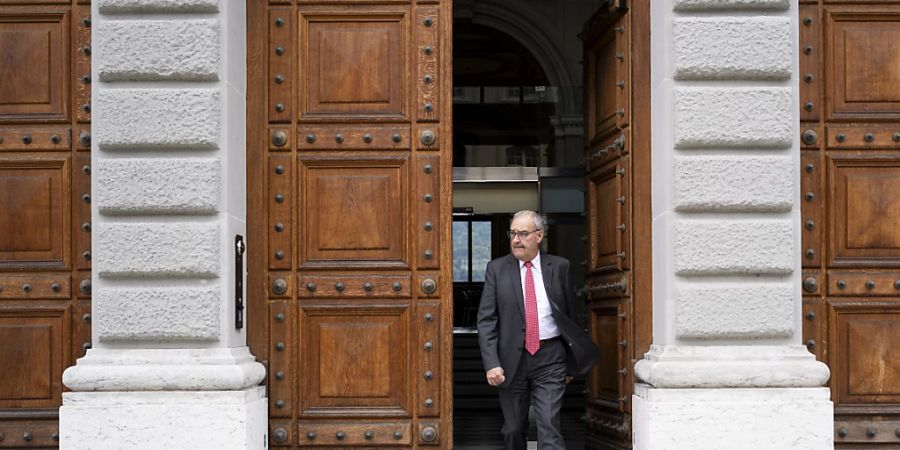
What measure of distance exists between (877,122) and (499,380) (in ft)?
9.89

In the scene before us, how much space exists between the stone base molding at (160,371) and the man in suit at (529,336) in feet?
5.25

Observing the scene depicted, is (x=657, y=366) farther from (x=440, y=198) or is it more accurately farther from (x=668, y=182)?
(x=440, y=198)

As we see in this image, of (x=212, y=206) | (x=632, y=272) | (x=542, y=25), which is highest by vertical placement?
(x=542, y=25)

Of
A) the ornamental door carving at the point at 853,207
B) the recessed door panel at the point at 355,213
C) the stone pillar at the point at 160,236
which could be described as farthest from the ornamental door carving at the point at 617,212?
the stone pillar at the point at 160,236

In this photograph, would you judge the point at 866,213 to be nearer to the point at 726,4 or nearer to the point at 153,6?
the point at 726,4

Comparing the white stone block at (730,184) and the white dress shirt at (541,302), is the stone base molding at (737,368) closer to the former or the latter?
the white dress shirt at (541,302)

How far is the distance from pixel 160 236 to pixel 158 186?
1.00 ft

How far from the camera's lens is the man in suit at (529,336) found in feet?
22.6

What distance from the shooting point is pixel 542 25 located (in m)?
14.8

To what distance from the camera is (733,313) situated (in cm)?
652

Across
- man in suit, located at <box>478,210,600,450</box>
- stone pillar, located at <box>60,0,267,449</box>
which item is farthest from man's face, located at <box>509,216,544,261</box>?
stone pillar, located at <box>60,0,267,449</box>

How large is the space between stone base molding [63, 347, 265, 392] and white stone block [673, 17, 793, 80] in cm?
328

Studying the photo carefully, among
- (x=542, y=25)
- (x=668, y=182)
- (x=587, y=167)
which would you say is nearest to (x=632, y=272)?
(x=668, y=182)

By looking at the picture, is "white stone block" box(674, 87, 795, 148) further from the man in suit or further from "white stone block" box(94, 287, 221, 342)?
"white stone block" box(94, 287, 221, 342)
